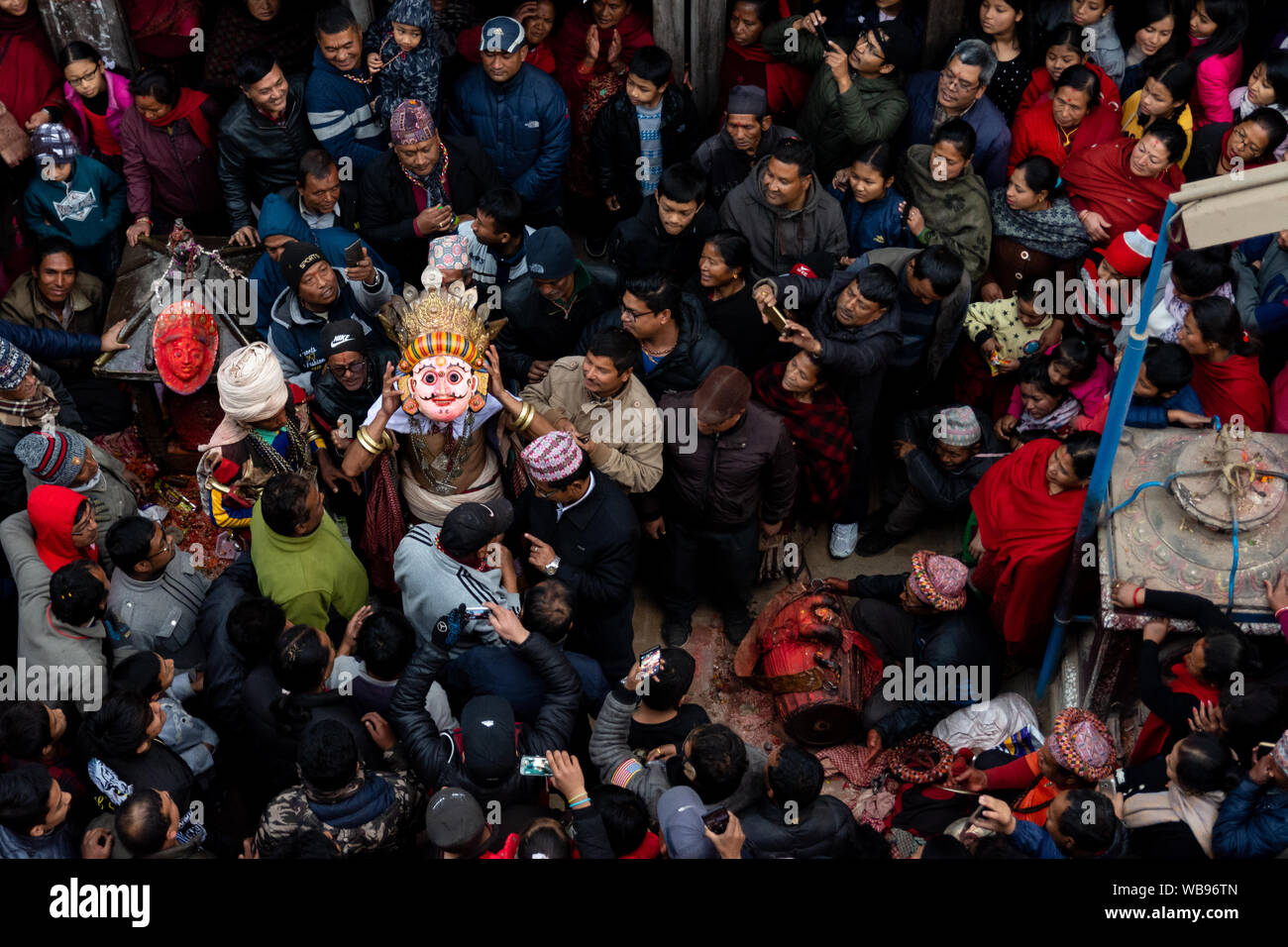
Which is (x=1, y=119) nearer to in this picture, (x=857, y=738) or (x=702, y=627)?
(x=702, y=627)

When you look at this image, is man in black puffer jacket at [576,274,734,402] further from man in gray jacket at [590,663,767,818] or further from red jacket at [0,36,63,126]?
red jacket at [0,36,63,126]

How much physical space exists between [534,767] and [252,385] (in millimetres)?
2165

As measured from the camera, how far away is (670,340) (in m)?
5.85

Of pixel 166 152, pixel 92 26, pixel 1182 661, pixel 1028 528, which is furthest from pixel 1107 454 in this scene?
pixel 92 26

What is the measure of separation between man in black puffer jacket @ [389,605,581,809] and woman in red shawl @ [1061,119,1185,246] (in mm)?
3907

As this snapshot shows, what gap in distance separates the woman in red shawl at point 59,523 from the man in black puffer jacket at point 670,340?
2.42m

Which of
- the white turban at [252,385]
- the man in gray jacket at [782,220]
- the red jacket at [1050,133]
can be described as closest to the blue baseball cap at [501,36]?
the man in gray jacket at [782,220]

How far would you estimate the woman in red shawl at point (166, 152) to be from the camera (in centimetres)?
679

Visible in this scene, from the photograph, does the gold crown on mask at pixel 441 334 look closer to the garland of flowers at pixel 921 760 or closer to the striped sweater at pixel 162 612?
the striped sweater at pixel 162 612

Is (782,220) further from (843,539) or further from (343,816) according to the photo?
(343,816)

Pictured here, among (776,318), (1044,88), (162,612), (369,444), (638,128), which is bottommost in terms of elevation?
(162,612)

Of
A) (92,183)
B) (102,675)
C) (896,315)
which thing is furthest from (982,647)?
(92,183)

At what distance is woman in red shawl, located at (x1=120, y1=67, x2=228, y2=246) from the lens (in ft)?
22.3

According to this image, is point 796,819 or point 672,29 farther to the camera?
point 672,29
